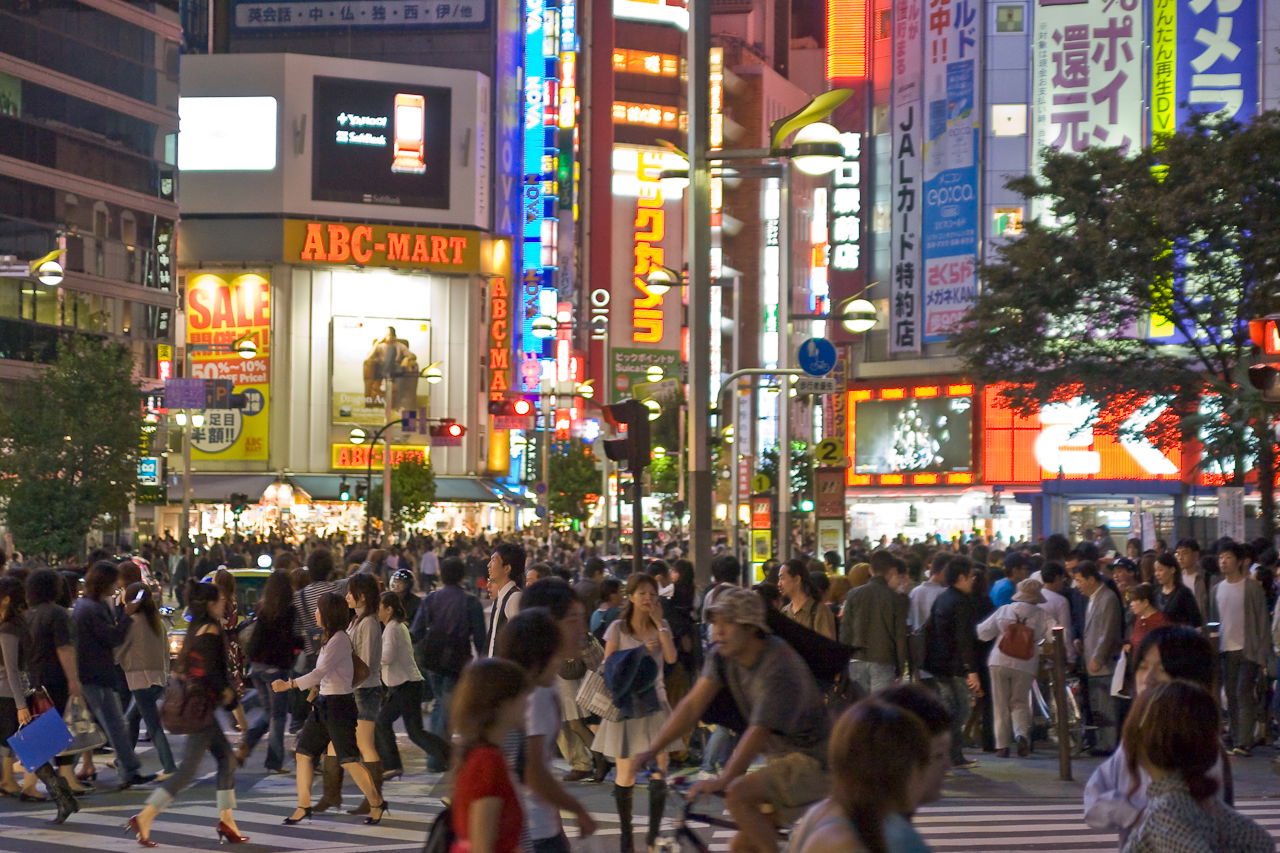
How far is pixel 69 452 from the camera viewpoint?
135 ft

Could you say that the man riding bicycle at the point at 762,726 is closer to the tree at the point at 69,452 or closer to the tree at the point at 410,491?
the tree at the point at 69,452

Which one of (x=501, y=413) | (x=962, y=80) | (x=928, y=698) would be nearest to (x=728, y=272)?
(x=962, y=80)

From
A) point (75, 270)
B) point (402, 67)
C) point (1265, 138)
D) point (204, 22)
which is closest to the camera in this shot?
point (1265, 138)

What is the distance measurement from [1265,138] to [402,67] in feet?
164

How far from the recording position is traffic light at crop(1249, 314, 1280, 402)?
15.8 meters

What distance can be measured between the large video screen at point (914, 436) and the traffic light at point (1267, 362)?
4554 centimetres

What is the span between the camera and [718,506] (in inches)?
3546

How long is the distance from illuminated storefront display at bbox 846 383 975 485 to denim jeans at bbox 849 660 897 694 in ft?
183

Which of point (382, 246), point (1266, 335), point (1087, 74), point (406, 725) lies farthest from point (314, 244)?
point (406, 725)

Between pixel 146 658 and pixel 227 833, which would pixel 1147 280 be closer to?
pixel 146 658

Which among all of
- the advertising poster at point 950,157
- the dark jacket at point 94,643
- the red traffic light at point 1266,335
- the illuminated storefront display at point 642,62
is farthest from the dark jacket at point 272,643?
the illuminated storefront display at point 642,62

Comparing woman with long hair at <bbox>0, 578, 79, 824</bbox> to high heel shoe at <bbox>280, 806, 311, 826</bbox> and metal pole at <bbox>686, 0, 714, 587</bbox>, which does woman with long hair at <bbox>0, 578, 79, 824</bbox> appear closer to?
high heel shoe at <bbox>280, 806, 311, 826</bbox>

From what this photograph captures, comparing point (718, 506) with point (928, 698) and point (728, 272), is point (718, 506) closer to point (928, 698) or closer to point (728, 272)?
point (728, 272)

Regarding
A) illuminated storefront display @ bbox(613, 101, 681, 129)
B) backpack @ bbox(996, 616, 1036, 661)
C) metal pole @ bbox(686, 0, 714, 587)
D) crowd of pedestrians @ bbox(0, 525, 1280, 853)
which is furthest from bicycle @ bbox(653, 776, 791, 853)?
illuminated storefront display @ bbox(613, 101, 681, 129)
